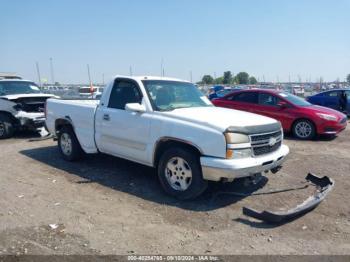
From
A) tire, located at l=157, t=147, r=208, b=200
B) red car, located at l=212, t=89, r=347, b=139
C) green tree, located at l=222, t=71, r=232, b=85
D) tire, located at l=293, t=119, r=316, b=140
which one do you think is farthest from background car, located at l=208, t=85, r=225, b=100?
green tree, located at l=222, t=71, r=232, b=85

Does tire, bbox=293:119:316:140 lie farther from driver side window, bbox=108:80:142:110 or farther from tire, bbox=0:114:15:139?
tire, bbox=0:114:15:139

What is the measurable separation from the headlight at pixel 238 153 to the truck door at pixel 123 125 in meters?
1.46

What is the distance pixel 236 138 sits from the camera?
4777 millimetres

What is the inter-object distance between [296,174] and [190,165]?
110 inches

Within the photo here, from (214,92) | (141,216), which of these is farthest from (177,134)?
(214,92)

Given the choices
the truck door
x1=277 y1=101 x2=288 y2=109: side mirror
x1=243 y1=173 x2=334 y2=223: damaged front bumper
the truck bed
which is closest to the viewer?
x1=243 y1=173 x2=334 y2=223: damaged front bumper

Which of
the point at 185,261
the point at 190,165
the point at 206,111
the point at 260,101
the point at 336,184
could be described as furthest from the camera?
the point at 260,101

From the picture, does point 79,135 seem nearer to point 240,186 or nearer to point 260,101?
point 240,186

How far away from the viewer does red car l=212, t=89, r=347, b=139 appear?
34.3ft

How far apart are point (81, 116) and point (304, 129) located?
23.0 ft

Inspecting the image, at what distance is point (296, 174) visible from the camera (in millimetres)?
6758

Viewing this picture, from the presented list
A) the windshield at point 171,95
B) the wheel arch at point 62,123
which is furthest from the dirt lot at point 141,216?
the windshield at point 171,95

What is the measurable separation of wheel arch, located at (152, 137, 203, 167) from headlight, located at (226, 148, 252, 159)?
41 cm

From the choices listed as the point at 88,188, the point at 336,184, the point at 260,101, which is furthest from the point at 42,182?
the point at 260,101
